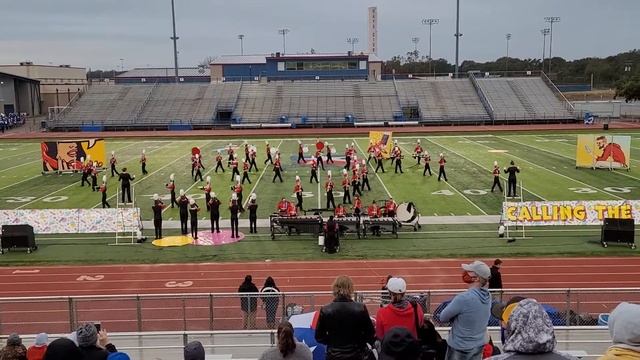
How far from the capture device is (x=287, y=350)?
454 cm

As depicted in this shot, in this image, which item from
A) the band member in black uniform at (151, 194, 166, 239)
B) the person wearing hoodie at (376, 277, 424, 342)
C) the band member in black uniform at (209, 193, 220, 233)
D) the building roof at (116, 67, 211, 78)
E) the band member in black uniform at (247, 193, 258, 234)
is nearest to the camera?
the person wearing hoodie at (376, 277, 424, 342)

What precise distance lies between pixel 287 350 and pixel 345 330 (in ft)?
2.13

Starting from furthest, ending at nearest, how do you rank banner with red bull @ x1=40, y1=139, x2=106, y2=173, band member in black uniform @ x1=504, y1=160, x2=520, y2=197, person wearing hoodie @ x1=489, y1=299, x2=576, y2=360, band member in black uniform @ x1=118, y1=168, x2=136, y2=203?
banner with red bull @ x1=40, y1=139, x2=106, y2=173, band member in black uniform @ x1=504, y1=160, x2=520, y2=197, band member in black uniform @ x1=118, y1=168, x2=136, y2=203, person wearing hoodie @ x1=489, y1=299, x2=576, y2=360

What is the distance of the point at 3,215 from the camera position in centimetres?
1858

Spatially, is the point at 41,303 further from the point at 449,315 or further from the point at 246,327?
the point at 449,315

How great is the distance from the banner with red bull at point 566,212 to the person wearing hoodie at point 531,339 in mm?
15804

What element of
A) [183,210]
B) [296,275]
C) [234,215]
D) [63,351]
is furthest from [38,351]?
[183,210]

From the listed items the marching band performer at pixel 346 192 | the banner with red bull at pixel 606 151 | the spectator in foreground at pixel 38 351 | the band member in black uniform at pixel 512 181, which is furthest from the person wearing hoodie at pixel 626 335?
the banner with red bull at pixel 606 151

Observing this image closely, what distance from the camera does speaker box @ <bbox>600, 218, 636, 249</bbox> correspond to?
17.1 m

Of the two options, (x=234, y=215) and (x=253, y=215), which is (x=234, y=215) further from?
(x=253, y=215)

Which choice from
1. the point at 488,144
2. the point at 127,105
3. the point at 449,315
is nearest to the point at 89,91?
the point at 127,105

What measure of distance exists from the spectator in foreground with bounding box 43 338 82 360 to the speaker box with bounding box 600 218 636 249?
52.4 ft

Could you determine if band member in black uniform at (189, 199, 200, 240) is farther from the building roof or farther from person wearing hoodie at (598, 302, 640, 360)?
the building roof

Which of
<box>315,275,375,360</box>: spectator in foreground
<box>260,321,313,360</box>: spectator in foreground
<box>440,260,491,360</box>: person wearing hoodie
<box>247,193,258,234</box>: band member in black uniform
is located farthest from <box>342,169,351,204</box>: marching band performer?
<box>260,321,313,360</box>: spectator in foreground
